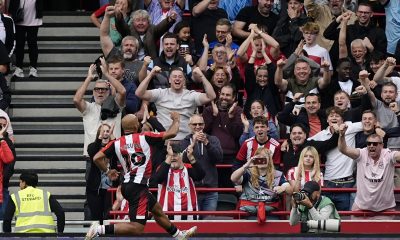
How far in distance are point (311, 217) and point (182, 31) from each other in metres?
5.14

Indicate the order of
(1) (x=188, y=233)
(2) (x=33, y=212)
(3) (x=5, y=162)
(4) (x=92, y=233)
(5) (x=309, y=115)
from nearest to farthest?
(4) (x=92, y=233) → (1) (x=188, y=233) → (2) (x=33, y=212) → (3) (x=5, y=162) → (5) (x=309, y=115)

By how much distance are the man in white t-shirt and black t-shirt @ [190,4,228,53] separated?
14.3ft

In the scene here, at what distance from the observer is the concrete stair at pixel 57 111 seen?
26369 millimetres

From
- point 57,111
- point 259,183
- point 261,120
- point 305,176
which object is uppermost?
point 261,120

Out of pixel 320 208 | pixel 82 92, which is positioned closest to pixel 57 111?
pixel 82 92

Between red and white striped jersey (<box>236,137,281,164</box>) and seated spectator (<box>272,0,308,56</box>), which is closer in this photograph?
red and white striped jersey (<box>236,137,281,164</box>)

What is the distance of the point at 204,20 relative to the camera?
1057 inches

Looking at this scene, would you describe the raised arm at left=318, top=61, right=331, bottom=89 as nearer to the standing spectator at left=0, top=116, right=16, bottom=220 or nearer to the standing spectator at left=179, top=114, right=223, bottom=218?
the standing spectator at left=179, top=114, right=223, bottom=218

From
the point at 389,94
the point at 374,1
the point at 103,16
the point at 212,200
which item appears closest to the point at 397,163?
the point at 389,94

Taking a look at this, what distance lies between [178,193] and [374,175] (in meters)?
2.62

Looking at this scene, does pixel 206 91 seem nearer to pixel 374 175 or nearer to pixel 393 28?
pixel 374 175

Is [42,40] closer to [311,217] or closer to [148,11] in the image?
[148,11]

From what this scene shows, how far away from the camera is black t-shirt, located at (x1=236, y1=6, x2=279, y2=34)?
88.4 ft

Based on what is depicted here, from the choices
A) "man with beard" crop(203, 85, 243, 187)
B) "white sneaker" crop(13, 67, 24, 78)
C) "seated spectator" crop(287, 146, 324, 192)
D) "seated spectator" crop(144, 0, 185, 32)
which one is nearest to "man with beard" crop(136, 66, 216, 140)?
"man with beard" crop(203, 85, 243, 187)
